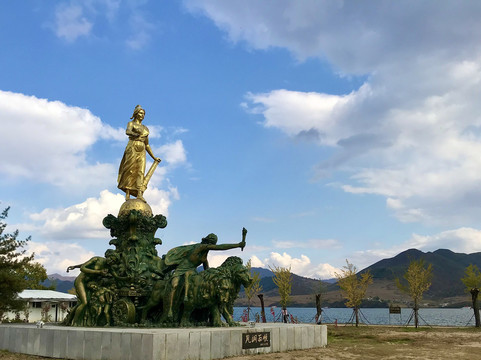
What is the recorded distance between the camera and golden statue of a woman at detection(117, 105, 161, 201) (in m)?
16.4

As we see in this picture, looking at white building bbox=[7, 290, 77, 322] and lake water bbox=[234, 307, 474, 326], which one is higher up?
white building bbox=[7, 290, 77, 322]

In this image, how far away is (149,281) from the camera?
14.1 m

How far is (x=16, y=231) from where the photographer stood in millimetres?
23297

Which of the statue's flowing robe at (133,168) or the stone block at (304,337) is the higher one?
the statue's flowing robe at (133,168)

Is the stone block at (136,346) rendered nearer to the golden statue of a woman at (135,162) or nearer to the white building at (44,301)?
the golden statue of a woman at (135,162)

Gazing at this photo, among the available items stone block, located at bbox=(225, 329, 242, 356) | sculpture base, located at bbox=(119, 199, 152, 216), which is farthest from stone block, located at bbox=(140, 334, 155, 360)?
sculpture base, located at bbox=(119, 199, 152, 216)

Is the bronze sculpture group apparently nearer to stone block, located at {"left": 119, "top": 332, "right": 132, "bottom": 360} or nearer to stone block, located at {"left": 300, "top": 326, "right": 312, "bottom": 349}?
stone block, located at {"left": 300, "top": 326, "right": 312, "bottom": 349}

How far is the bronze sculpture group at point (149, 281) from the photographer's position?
507 inches

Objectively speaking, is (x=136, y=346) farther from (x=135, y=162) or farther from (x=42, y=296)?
(x=42, y=296)

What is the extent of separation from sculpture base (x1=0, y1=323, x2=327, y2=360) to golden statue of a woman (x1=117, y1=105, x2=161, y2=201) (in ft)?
18.4

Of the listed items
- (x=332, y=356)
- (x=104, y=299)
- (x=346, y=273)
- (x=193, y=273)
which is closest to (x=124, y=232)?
(x=104, y=299)

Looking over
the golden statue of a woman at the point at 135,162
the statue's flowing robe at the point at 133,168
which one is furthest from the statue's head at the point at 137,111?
the statue's flowing robe at the point at 133,168

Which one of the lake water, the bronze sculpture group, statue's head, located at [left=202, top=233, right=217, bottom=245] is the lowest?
the lake water

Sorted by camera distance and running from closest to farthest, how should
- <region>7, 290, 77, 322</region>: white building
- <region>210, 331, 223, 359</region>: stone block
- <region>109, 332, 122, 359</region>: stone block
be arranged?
<region>109, 332, 122, 359</region>: stone block → <region>210, 331, 223, 359</region>: stone block → <region>7, 290, 77, 322</region>: white building
